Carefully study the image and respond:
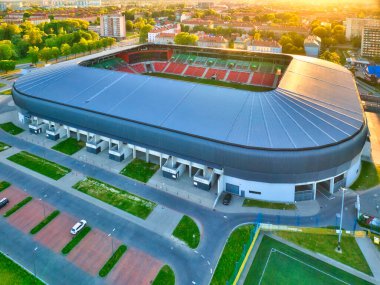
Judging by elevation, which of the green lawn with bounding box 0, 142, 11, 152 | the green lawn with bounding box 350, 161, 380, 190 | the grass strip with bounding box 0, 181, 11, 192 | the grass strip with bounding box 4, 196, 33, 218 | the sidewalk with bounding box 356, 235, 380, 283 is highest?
the green lawn with bounding box 350, 161, 380, 190

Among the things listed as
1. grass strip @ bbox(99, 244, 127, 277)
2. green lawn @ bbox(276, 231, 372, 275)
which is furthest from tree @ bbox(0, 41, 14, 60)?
green lawn @ bbox(276, 231, 372, 275)

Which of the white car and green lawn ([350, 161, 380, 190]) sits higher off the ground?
green lawn ([350, 161, 380, 190])

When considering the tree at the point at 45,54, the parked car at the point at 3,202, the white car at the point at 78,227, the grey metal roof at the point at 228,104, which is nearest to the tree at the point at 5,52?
the tree at the point at 45,54

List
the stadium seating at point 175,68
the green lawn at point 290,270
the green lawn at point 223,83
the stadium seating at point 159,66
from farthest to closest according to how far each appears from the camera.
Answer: the stadium seating at point 159,66
the stadium seating at point 175,68
the green lawn at point 223,83
the green lawn at point 290,270

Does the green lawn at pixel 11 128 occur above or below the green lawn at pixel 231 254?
below

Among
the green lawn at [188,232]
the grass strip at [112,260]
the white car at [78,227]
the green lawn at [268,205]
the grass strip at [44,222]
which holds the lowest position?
the grass strip at [44,222]

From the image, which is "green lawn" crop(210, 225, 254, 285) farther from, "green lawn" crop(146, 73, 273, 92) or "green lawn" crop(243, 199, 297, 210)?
"green lawn" crop(146, 73, 273, 92)

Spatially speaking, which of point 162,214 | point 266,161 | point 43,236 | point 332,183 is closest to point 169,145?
point 162,214

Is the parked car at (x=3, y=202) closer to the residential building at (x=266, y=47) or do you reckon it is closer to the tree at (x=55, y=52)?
the tree at (x=55, y=52)

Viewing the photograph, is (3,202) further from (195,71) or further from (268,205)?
(195,71)
